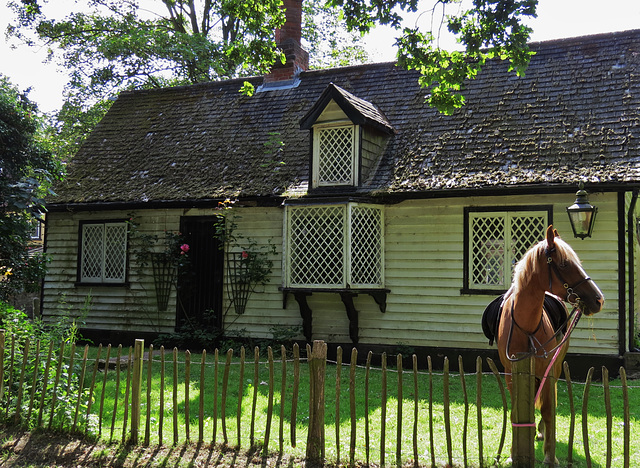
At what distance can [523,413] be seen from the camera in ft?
15.8

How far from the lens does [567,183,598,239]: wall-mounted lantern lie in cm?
872

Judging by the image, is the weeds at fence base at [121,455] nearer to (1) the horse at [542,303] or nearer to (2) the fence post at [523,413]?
(2) the fence post at [523,413]

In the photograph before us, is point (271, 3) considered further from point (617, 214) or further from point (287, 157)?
point (617, 214)

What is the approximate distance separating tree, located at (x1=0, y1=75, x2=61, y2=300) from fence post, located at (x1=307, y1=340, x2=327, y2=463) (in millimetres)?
6031

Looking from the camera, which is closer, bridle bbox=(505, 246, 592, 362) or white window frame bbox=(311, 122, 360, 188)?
bridle bbox=(505, 246, 592, 362)

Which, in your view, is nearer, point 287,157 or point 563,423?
point 563,423

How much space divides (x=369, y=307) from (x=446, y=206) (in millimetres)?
2316

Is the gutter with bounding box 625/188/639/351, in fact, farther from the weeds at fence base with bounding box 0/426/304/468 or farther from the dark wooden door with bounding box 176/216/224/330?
the dark wooden door with bounding box 176/216/224/330

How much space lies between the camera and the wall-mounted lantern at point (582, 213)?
28.6 feet

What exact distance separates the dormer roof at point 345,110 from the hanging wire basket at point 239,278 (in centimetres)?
279

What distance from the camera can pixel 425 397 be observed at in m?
8.42

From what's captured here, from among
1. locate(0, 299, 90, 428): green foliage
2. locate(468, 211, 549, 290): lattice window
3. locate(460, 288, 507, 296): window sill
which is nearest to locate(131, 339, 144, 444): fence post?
locate(0, 299, 90, 428): green foliage

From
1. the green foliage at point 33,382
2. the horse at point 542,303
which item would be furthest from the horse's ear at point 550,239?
the green foliage at point 33,382

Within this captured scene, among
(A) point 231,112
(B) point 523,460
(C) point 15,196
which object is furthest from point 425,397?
(A) point 231,112
